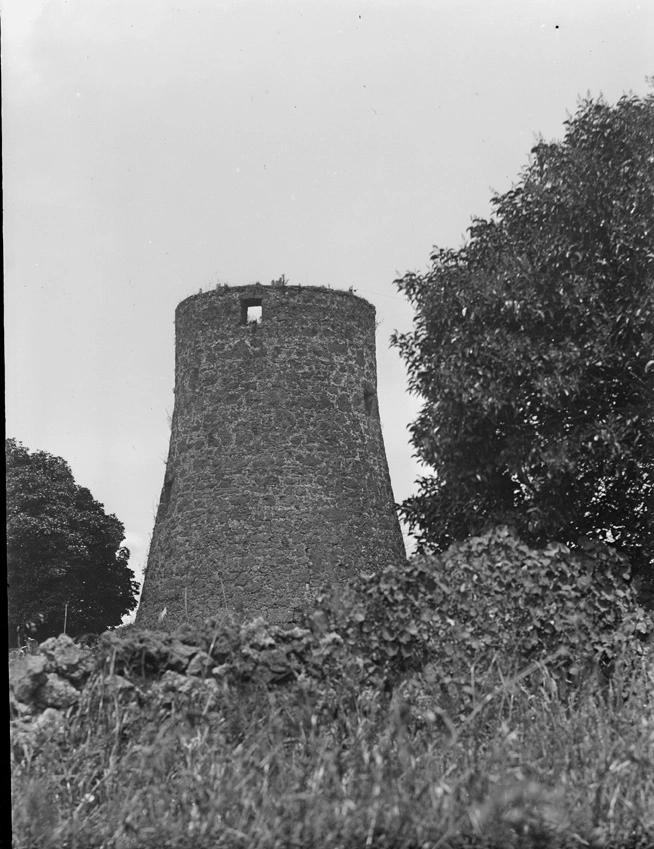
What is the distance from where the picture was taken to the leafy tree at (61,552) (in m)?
28.8

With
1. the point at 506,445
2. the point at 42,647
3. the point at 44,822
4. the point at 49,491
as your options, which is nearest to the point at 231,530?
the point at 506,445

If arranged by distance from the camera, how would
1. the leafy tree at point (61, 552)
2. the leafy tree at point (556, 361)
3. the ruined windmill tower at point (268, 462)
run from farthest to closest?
1. the leafy tree at point (61, 552)
2. the ruined windmill tower at point (268, 462)
3. the leafy tree at point (556, 361)

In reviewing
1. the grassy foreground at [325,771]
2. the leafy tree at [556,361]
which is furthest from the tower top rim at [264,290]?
the grassy foreground at [325,771]

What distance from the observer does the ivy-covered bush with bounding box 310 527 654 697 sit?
9719mm

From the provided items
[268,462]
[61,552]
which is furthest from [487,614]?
[61,552]

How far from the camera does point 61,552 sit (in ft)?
96.7

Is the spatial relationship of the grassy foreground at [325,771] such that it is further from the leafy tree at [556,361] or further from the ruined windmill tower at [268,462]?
the ruined windmill tower at [268,462]

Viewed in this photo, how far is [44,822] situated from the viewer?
22.6ft

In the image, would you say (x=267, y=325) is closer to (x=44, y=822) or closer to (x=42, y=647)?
(x=42, y=647)

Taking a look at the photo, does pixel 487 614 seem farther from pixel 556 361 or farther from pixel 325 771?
pixel 556 361

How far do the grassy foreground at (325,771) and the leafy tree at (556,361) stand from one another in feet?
18.0

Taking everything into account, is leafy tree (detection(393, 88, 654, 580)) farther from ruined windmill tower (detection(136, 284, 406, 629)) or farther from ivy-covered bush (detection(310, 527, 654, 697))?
ruined windmill tower (detection(136, 284, 406, 629))

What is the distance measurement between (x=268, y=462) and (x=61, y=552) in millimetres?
9945

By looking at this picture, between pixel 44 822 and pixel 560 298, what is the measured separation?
386 inches
